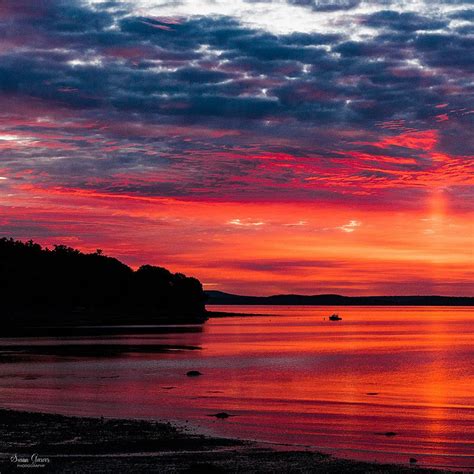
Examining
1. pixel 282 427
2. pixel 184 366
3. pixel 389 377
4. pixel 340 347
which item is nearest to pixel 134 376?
pixel 184 366

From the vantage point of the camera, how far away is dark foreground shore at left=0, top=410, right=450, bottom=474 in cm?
2355

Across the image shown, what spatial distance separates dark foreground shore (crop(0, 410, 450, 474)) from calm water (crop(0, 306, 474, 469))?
3103mm

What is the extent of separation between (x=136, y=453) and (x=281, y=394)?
2679 cm

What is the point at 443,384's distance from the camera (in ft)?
200

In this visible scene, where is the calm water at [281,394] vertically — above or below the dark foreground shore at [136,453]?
below

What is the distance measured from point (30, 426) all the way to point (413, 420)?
19141mm

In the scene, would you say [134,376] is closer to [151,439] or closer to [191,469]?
[151,439]

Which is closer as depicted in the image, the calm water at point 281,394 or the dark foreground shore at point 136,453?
the dark foreground shore at point 136,453

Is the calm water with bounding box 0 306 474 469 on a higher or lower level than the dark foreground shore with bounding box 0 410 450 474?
lower

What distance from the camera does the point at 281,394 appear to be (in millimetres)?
52062

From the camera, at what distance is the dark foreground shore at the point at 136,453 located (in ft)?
77.3

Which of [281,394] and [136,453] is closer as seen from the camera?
[136,453]

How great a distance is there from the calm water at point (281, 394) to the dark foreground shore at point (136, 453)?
10.2 ft

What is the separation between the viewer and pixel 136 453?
86.1 ft
